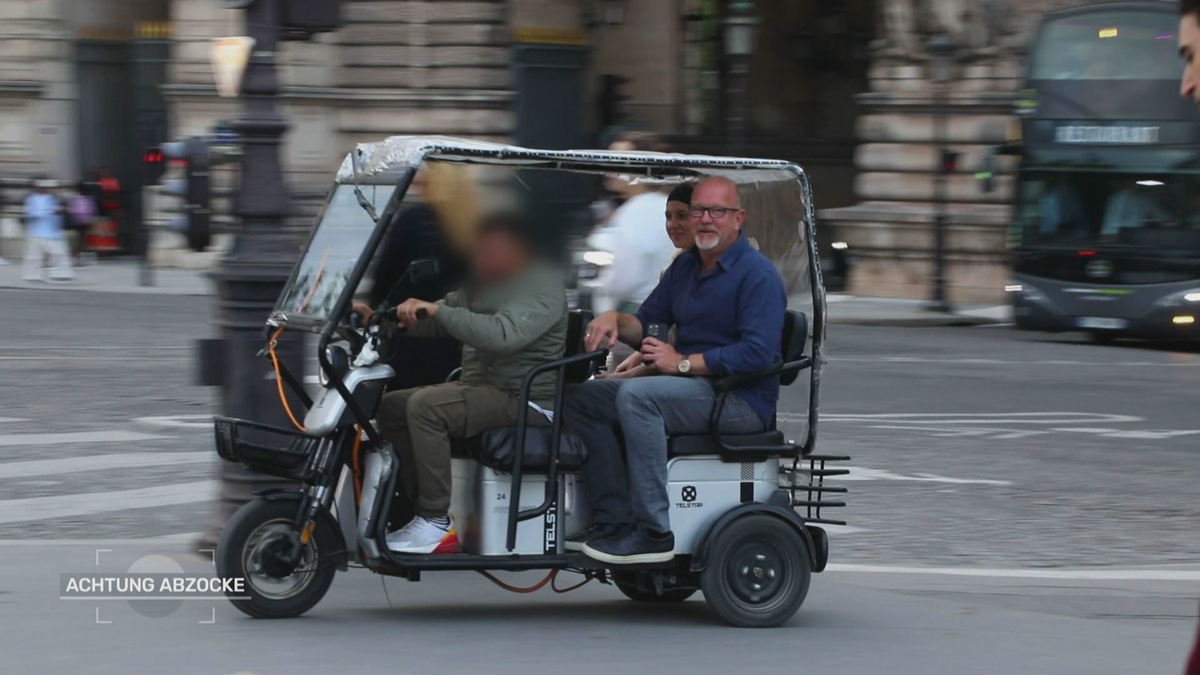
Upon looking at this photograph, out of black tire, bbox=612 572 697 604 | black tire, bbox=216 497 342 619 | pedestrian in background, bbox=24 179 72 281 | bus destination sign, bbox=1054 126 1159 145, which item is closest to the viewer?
black tire, bbox=216 497 342 619

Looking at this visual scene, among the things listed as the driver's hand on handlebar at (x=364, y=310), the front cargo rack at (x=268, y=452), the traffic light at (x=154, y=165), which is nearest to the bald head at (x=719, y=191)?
the driver's hand on handlebar at (x=364, y=310)

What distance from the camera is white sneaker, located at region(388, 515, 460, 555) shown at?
617 centimetres

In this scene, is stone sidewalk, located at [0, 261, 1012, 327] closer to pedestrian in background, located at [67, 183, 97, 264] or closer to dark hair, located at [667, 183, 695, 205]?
pedestrian in background, located at [67, 183, 97, 264]

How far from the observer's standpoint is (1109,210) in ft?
68.3

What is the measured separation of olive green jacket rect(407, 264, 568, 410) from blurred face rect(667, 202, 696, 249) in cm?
72

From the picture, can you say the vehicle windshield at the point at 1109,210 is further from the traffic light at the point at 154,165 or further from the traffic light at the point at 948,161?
the traffic light at the point at 154,165

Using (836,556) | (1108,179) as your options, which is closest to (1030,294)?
(1108,179)

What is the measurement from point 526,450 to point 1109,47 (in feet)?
51.7

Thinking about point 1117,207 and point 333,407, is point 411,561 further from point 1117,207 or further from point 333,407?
point 1117,207

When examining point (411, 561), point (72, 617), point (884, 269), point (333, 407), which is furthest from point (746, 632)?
point (884, 269)

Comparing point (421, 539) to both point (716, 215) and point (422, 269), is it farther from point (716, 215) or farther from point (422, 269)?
point (716, 215)

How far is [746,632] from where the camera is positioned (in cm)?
639

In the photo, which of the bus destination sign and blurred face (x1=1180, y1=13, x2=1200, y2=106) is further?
the bus destination sign

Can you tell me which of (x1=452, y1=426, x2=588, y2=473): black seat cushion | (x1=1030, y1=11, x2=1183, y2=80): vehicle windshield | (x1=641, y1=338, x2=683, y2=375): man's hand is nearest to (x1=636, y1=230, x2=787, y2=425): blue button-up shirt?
(x1=641, y1=338, x2=683, y2=375): man's hand
